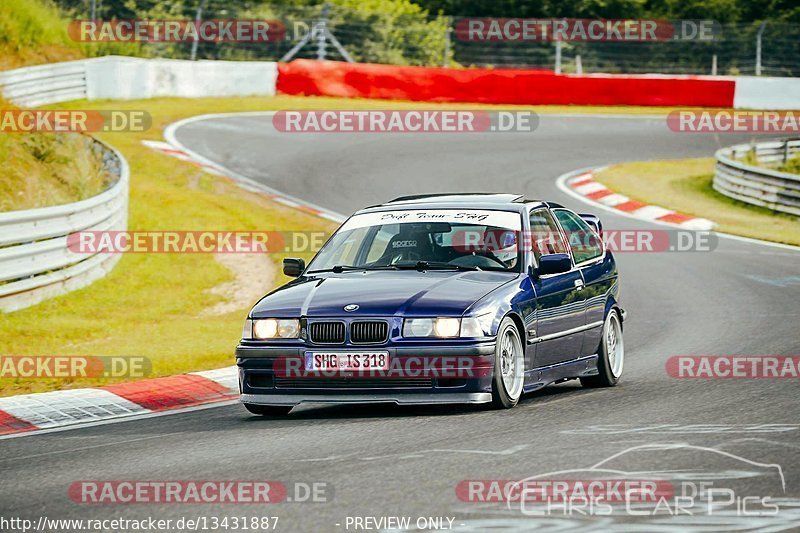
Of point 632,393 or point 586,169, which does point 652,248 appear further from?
point 632,393

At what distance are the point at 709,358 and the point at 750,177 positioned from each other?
13.9 m

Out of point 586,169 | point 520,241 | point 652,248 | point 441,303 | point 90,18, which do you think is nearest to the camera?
point 441,303

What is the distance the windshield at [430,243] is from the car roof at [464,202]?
0.40 feet

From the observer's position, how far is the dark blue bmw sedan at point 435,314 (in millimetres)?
8234

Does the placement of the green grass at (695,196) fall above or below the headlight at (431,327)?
below

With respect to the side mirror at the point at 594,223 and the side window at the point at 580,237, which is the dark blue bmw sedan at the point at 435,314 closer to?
the side window at the point at 580,237

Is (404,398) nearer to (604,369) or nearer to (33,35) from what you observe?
(604,369)

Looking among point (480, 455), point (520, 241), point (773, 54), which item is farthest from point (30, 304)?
point (773, 54)

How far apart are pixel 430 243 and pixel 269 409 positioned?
164cm

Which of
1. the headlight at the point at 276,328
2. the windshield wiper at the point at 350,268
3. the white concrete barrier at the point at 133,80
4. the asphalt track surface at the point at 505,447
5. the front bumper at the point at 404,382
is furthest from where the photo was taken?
the white concrete barrier at the point at 133,80

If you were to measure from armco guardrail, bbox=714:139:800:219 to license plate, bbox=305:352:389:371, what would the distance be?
1632 cm

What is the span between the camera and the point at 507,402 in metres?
8.53

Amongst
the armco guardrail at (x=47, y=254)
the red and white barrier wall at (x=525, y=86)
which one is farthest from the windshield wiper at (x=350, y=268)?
the red and white barrier wall at (x=525, y=86)

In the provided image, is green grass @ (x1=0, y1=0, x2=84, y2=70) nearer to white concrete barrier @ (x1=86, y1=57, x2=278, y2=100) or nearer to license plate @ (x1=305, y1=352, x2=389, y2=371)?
white concrete barrier @ (x1=86, y1=57, x2=278, y2=100)
